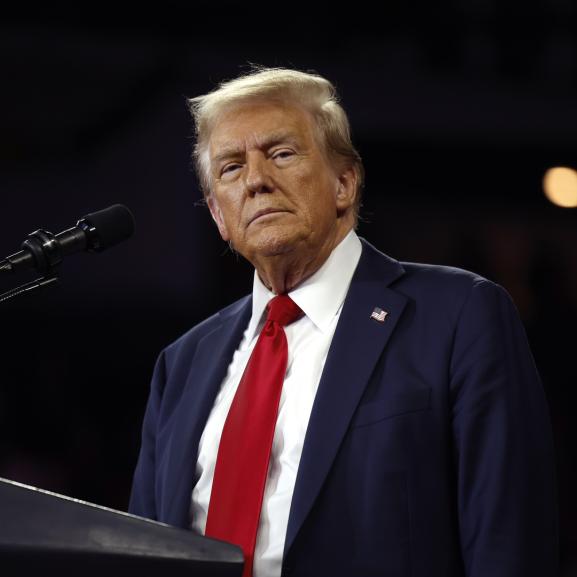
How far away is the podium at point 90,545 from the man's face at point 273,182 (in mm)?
754

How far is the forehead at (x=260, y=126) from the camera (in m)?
1.70

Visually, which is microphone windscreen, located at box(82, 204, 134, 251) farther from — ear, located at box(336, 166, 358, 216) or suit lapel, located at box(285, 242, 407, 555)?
ear, located at box(336, 166, 358, 216)

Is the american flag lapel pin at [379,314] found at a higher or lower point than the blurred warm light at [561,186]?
lower

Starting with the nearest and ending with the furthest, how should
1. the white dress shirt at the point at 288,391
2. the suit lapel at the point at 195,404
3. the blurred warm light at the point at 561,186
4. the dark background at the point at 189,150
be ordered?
the white dress shirt at the point at 288,391 < the suit lapel at the point at 195,404 < the dark background at the point at 189,150 < the blurred warm light at the point at 561,186

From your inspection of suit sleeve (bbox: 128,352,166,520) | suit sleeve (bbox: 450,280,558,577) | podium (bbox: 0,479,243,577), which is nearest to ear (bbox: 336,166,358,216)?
suit sleeve (bbox: 450,280,558,577)

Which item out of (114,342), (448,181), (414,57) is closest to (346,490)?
(114,342)

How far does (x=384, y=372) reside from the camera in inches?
59.8

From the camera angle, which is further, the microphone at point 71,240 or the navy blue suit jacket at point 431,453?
the navy blue suit jacket at point 431,453

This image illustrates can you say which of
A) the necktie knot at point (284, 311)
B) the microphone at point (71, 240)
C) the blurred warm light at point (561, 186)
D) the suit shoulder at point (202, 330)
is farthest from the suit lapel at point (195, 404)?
the blurred warm light at point (561, 186)

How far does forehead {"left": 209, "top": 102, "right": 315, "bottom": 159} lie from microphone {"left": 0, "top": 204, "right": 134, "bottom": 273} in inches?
13.6

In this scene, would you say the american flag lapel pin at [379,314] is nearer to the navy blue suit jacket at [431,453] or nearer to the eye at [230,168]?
the navy blue suit jacket at [431,453]

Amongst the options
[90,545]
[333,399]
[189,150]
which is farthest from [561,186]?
[90,545]

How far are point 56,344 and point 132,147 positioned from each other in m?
0.99

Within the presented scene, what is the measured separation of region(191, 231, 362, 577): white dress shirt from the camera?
1492 mm
